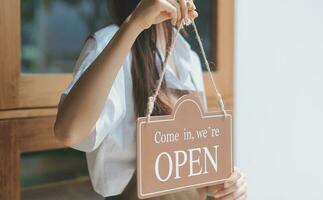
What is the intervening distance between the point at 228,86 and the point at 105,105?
0.55 m

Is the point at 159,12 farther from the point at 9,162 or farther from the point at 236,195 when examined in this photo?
the point at 9,162

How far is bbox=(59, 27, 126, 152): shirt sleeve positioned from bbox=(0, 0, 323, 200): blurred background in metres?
0.18

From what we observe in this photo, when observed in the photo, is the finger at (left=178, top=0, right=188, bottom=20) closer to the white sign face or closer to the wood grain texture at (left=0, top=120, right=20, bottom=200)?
the white sign face

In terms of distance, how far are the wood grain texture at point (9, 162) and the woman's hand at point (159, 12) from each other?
36cm

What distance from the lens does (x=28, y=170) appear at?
0.73 m

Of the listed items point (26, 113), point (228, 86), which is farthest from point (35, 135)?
point (228, 86)

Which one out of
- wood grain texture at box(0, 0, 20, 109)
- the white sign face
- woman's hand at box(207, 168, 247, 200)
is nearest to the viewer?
the white sign face

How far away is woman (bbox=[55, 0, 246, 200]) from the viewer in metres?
0.46

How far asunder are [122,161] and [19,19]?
12.2 inches

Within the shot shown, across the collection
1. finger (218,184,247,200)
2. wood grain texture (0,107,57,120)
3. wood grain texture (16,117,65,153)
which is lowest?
finger (218,184,247,200)

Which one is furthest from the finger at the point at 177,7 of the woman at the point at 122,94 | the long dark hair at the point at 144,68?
the long dark hair at the point at 144,68

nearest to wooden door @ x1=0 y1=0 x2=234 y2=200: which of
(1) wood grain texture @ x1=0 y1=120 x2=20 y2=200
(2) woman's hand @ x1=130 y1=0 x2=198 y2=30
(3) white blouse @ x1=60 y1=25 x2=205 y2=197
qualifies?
(1) wood grain texture @ x1=0 y1=120 x2=20 y2=200
